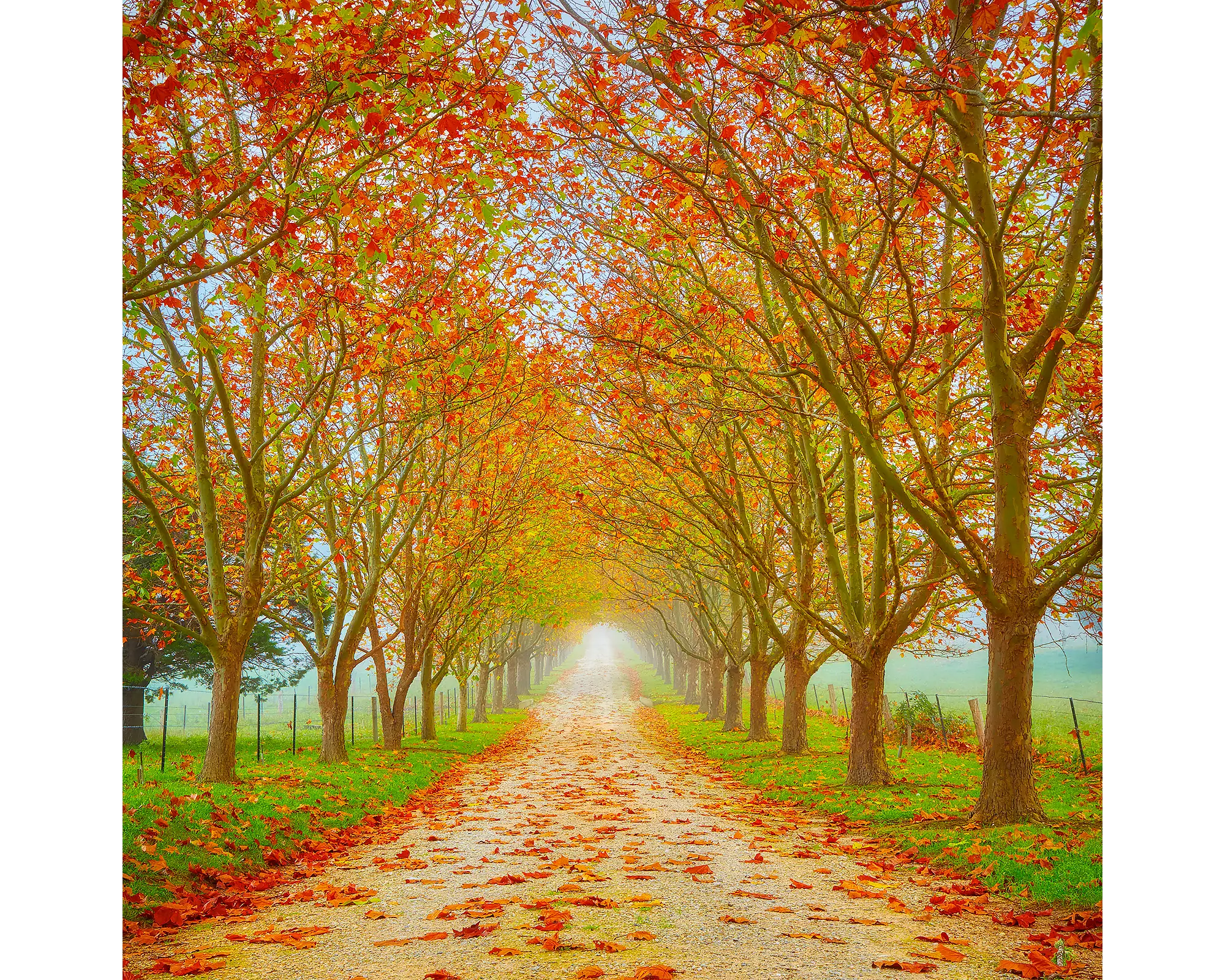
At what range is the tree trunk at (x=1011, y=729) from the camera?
7.40 metres

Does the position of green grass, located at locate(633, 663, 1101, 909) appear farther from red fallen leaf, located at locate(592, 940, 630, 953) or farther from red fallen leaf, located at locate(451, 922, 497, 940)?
red fallen leaf, located at locate(451, 922, 497, 940)

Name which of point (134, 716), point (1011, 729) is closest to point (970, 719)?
point (1011, 729)

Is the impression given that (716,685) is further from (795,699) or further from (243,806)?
(243,806)

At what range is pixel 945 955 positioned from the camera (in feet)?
14.5

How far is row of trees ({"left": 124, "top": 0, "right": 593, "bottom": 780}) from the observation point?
20.5ft

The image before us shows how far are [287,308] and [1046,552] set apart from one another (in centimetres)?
1029

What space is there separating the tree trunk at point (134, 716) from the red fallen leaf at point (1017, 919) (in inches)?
608

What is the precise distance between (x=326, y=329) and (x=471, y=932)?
23.9 ft

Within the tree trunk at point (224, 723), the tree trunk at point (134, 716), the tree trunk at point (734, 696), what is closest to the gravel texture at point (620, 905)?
the tree trunk at point (224, 723)

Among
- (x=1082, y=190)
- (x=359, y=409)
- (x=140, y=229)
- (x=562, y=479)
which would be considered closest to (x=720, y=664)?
(x=562, y=479)

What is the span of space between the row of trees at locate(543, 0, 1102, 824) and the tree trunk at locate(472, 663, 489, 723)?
54.9ft

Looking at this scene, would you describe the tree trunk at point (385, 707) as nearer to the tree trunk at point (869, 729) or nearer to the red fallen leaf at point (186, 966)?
the tree trunk at point (869, 729)

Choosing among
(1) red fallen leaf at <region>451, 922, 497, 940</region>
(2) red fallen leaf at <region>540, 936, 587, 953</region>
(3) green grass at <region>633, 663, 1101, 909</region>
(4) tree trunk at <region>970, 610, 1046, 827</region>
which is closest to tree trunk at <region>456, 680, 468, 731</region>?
(3) green grass at <region>633, 663, 1101, 909</region>

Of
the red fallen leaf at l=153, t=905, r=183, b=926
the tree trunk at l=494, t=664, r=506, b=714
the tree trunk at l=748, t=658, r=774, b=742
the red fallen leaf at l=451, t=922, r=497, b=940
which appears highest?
the red fallen leaf at l=451, t=922, r=497, b=940
